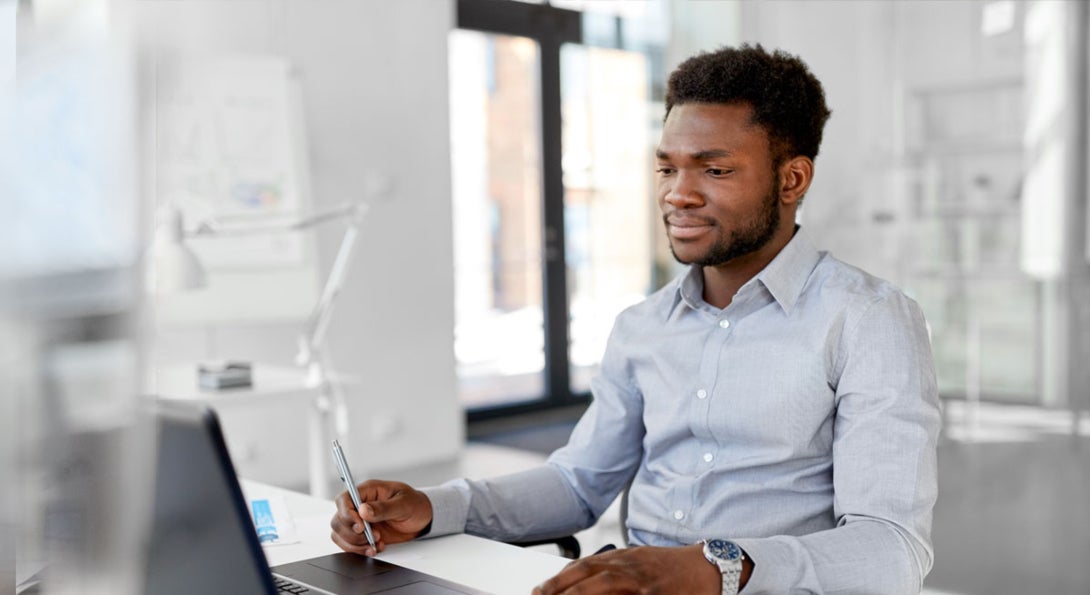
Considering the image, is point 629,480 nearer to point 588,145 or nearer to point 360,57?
point 588,145

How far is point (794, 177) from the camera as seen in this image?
1.56 metres

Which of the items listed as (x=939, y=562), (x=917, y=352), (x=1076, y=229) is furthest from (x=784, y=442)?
(x=939, y=562)

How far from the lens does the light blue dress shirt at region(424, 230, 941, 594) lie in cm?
127

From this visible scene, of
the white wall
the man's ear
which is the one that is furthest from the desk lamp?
the man's ear

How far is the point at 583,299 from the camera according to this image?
5320mm

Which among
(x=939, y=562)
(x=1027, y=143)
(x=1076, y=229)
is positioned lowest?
(x=939, y=562)

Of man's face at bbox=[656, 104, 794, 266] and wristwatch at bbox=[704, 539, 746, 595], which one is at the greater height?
man's face at bbox=[656, 104, 794, 266]

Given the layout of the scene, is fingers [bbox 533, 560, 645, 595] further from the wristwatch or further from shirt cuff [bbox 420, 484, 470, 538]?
shirt cuff [bbox 420, 484, 470, 538]

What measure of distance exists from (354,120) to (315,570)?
153 inches

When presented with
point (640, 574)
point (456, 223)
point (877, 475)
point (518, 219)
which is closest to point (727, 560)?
point (640, 574)

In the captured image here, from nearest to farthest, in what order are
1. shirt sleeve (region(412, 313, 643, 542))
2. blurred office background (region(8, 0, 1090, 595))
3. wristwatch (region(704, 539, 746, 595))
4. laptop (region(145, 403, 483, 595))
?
blurred office background (region(8, 0, 1090, 595)) → laptop (region(145, 403, 483, 595)) → wristwatch (region(704, 539, 746, 595)) → shirt sleeve (region(412, 313, 643, 542))

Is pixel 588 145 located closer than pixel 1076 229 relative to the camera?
No

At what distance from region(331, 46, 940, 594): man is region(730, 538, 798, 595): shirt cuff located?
→ 0.24 ft

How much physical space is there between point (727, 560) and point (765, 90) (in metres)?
0.69
